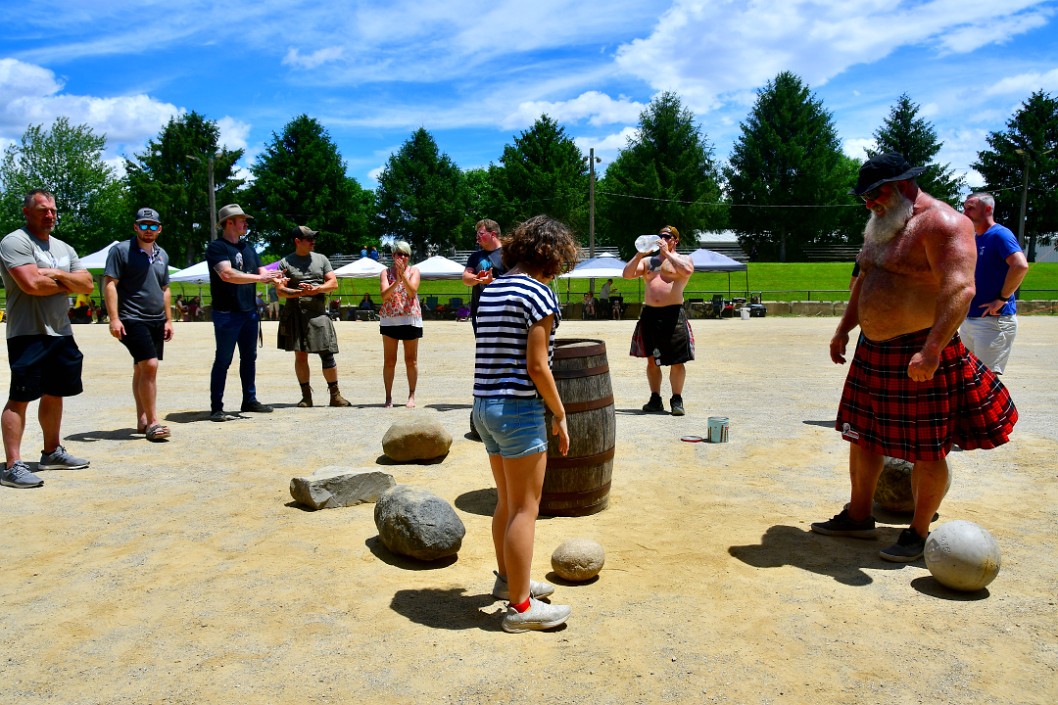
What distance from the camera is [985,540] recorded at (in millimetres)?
3875

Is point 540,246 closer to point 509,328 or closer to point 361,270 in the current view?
point 509,328

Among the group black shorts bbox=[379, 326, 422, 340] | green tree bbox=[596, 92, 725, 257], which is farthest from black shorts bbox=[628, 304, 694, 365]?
green tree bbox=[596, 92, 725, 257]

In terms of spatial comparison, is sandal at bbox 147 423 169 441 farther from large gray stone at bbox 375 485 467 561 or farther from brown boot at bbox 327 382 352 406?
large gray stone at bbox 375 485 467 561

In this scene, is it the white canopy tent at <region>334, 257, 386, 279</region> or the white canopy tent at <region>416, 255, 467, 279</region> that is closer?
the white canopy tent at <region>334, 257, 386, 279</region>

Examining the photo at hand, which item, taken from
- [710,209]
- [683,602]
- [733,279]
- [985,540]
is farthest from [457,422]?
[710,209]

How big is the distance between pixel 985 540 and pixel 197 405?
27.1 ft

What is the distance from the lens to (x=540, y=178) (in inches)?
2183

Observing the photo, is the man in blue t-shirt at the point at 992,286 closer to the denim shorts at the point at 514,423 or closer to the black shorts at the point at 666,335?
the black shorts at the point at 666,335

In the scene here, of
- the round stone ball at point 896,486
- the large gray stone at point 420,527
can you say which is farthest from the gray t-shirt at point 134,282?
the round stone ball at point 896,486

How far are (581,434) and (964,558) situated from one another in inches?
84.5

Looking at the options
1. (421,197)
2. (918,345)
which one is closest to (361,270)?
(918,345)

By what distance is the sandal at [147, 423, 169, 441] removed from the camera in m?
7.21

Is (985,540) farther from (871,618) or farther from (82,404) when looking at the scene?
(82,404)

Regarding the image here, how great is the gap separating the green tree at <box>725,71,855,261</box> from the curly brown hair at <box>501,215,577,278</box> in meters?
58.2
